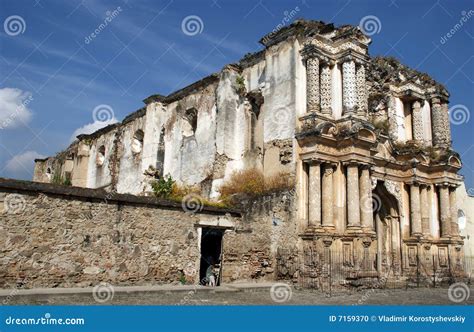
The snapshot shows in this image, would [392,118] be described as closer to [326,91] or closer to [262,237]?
[326,91]

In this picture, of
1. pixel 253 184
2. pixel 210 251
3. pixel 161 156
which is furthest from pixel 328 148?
pixel 161 156

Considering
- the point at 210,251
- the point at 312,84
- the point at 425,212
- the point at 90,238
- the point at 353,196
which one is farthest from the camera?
the point at 425,212

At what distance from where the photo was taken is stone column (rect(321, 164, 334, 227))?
1639 centimetres

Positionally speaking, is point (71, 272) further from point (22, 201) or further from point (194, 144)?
point (194, 144)

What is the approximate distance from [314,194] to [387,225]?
19.4 feet

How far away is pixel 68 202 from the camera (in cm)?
1217

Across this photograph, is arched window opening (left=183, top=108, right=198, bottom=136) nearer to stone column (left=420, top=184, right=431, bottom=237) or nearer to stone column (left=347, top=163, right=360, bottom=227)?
stone column (left=347, top=163, right=360, bottom=227)

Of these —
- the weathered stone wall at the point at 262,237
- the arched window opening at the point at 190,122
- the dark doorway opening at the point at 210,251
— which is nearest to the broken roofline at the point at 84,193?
the dark doorway opening at the point at 210,251

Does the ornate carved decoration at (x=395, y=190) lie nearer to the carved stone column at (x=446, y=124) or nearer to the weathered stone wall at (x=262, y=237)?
the carved stone column at (x=446, y=124)

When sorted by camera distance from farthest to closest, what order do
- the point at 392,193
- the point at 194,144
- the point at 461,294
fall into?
the point at 194,144
the point at 392,193
the point at 461,294

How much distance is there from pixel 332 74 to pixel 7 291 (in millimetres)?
13639

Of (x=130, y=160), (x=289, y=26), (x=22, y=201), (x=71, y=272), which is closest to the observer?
(x=22, y=201)

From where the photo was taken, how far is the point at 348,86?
1809cm

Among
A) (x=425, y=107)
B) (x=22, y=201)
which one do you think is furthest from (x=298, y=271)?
(x=425, y=107)
